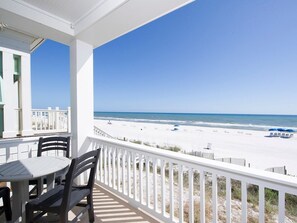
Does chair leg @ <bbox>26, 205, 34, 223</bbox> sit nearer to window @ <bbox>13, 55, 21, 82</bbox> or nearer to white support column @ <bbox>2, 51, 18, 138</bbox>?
white support column @ <bbox>2, 51, 18, 138</bbox>

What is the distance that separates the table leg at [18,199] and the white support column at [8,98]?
11.0 feet

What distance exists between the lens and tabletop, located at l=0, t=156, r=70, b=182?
1.49 m

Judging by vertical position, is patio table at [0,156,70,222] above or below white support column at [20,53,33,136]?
below

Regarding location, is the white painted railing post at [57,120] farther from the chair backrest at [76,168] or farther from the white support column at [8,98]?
the chair backrest at [76,168]

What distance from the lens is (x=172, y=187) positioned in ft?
6.25

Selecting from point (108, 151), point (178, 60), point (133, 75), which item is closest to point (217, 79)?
point (178, 60)

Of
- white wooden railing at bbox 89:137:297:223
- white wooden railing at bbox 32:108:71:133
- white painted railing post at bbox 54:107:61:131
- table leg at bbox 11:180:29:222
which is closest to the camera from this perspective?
white wooden railing at bbox 89:137:297:223

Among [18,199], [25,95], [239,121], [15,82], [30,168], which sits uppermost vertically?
[15,82]

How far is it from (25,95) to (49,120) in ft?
5.25

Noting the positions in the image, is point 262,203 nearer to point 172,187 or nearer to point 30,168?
point 172,187

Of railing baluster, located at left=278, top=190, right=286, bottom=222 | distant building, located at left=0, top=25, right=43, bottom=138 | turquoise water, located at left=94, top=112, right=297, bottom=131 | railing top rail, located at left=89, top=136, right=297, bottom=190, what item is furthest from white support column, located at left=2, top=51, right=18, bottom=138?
turquoise water, located at left=94, top=112, right=297, bottom=131

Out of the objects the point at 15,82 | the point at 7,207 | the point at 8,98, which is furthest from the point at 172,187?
the point at 15,82

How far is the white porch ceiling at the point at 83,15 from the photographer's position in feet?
7.11

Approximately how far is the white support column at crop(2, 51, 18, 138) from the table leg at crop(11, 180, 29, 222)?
335 centimetres
